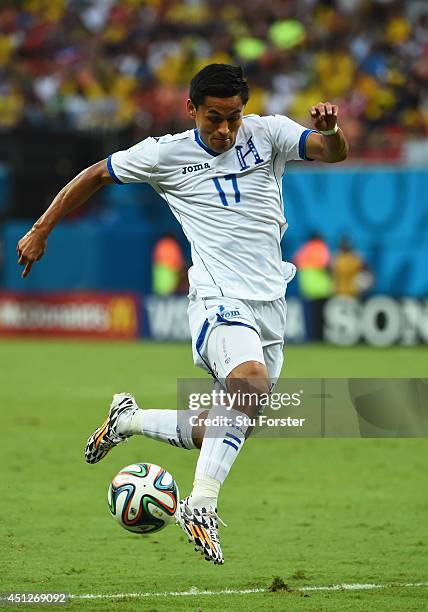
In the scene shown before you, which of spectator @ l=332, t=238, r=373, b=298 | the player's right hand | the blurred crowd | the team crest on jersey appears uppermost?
the blurred crowd

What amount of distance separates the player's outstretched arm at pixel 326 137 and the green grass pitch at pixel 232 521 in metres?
2.03

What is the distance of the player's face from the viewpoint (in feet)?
19.2

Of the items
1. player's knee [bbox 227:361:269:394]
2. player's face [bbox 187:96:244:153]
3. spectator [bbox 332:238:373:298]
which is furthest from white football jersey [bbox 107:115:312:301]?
spectator [bbox 332:238:373:298]

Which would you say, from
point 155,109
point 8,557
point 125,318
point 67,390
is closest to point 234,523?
point 8,557

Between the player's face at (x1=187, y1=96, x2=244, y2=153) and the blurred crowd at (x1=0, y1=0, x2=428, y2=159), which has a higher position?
the blurred crowd at (x1=0, y1=0, x2=428, y2=159)

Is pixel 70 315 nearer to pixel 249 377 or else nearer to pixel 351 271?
pixel 351 271

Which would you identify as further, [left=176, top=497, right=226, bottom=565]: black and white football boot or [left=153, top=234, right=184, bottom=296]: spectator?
[left=153, top=234, right=184, bottom=296]: spectator

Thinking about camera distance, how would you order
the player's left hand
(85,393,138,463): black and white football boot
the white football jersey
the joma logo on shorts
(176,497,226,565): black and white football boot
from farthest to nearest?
(85,393,138,463): black and white football boot, the white football jersey, the joma logo on shorts, the player's left hand, (176,497,226,565): black and white football boot

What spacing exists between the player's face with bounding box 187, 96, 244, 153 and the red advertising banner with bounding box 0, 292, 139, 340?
16051mm

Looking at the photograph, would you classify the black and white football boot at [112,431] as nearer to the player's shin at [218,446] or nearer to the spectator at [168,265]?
the player's shin at [218,446]

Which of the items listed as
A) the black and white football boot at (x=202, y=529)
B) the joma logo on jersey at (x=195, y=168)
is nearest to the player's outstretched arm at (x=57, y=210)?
the joma logo on jersey at (x=195, y=168)

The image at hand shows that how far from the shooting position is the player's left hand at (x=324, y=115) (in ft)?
18.6

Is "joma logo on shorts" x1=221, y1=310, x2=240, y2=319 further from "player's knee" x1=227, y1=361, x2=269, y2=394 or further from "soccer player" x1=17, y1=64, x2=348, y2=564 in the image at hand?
"player's knee" x1=227, y1=361, x2=269, y2=394

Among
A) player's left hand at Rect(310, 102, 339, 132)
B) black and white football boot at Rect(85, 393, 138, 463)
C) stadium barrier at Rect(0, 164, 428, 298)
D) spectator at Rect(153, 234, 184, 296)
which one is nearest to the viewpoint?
player's left hand at Rect(310, 102, 339, 132)
